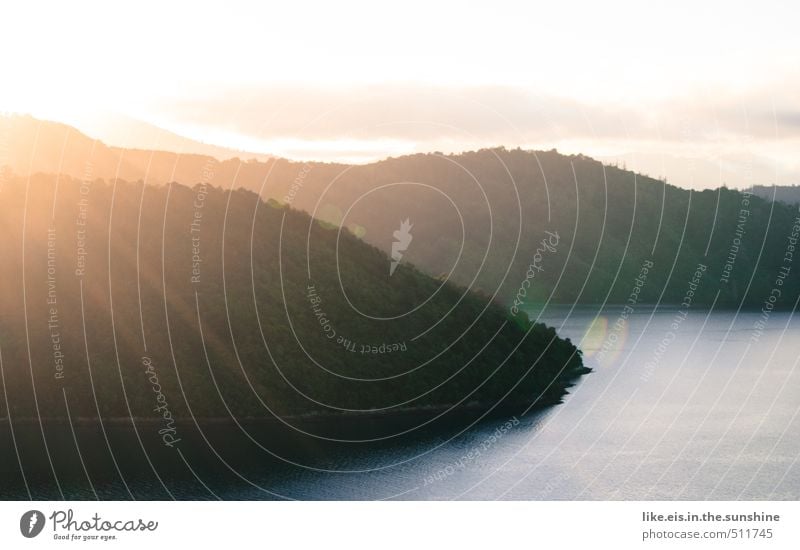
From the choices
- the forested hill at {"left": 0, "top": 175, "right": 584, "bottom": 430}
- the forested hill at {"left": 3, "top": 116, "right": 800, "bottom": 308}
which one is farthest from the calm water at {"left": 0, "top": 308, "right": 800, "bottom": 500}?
the forested hill at {"left": 3, "top": 116, "right": 800, "bottom": 308}

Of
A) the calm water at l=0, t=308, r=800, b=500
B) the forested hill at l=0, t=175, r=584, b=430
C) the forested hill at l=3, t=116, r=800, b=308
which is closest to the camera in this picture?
the calm water at l=0, t=308, r=800, b=500

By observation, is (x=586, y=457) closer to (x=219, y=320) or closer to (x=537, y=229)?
(x=219, y=320)

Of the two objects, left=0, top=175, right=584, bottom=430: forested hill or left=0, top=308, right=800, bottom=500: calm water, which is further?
left=0, top=175, right=584, bottom=430: forested hill

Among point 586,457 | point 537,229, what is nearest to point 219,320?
point 586,457

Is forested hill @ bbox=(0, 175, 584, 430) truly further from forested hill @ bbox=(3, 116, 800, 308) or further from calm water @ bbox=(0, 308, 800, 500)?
forested hill @ bbox=(3, 116, 800, 308)

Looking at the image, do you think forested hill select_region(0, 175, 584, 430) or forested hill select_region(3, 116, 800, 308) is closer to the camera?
forested hill select_region(0, 175, 584, 430)

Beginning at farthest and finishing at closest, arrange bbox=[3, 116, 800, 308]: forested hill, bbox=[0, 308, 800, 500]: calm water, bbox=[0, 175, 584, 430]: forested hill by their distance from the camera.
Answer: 1. bbox=[3, 116, 800, 308]: forested hill
2. bbox=[0, 175, 584, 430]: forested hill
3. bbox=[0, 308, 800, 500]: calm water
